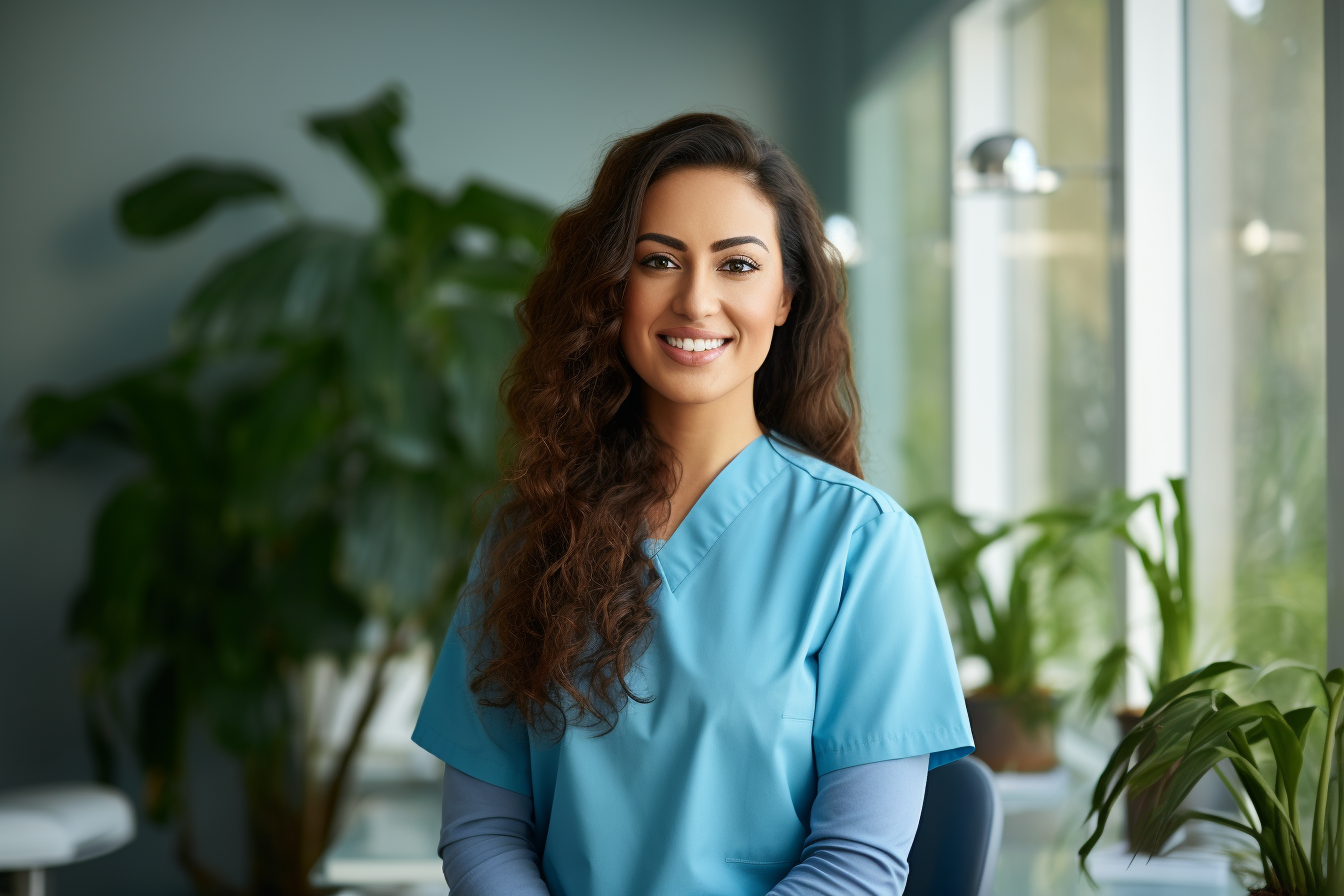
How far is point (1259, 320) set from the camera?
5.59ft

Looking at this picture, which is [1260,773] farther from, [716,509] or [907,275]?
[907,275]

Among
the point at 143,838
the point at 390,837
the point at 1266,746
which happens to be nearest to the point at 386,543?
the point at 390,837

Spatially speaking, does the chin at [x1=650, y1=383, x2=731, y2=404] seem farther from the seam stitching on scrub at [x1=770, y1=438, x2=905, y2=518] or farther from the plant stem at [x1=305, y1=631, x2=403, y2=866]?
the plant stem at [x1=305, y1=631, x2=403, y2=866]

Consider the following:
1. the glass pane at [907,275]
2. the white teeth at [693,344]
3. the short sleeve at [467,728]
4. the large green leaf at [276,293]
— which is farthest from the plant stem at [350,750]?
the white teeth at [693,344]

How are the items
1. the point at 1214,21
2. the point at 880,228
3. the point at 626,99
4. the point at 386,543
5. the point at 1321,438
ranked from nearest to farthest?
the point at 1321,438, the point at 1214,21, the point at 386,543, the point at 880,228, the point at 626,99

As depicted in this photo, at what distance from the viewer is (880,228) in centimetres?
329

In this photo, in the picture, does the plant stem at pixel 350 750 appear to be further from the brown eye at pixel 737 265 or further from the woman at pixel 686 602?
the brown eye at pixel 737 265

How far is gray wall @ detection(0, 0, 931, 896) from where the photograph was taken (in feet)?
11.2

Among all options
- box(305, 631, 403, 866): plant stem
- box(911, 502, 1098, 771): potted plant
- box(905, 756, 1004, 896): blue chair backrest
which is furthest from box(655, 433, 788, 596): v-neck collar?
box(305, 631, 403, 866): plant stem

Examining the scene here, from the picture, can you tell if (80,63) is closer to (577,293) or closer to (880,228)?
(880,228)

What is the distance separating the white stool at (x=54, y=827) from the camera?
2098 millimetres

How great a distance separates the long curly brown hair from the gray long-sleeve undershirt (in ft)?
0.43

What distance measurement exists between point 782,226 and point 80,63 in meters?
3.02

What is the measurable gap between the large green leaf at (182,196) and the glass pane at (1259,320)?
2.27 meters
